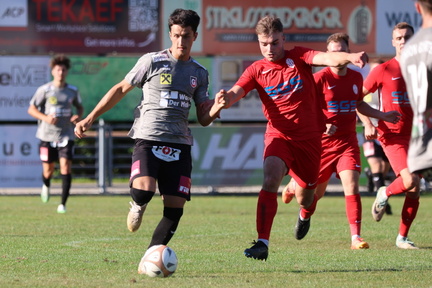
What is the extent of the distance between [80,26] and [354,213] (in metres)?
15.4

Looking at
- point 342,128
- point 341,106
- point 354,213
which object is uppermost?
point 341,106

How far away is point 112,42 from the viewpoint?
80.8ft

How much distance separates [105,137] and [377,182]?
849 centimetres

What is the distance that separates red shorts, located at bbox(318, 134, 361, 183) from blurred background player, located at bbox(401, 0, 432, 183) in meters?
4.67

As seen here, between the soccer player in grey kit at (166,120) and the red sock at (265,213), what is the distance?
0.79 meters

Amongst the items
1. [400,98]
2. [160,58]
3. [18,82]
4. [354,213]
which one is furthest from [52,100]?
[18,82]

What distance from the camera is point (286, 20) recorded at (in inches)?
992

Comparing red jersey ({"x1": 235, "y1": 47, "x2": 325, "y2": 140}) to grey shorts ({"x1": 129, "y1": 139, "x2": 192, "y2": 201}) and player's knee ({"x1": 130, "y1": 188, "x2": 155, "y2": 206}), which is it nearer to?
grey shorts ({"x1": 129, "y1": 139, "x2": 192, "y2": 201})

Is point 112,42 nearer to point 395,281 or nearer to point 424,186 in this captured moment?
point 424,186

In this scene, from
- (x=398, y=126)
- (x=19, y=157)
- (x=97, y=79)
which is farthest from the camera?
(x=97, y=79)

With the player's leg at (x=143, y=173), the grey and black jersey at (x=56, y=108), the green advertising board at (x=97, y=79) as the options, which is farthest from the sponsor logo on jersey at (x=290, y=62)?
the green advertising board at (x=97, y=79)

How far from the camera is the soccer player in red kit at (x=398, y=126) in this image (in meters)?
10.1

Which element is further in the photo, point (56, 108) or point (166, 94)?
point (56, 108)

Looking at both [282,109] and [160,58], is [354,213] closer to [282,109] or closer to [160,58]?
[282,109]
